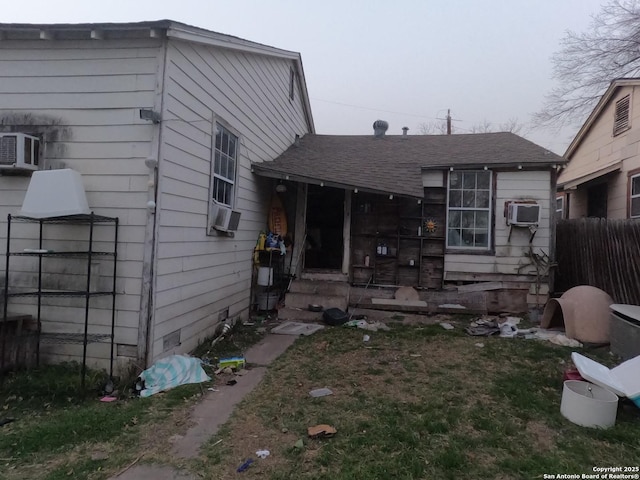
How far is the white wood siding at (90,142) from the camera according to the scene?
13.9ft

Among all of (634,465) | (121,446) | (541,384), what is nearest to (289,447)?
(121,446)

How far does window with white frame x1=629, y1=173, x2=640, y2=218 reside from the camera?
8852mm

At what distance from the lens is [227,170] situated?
240 inches

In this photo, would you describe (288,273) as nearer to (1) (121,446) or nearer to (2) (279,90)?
(2) (279,90)

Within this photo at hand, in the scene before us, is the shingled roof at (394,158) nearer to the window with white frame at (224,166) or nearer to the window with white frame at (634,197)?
the window with white frame at (224,166)

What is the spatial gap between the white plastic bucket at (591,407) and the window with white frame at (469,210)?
4962 millimetres

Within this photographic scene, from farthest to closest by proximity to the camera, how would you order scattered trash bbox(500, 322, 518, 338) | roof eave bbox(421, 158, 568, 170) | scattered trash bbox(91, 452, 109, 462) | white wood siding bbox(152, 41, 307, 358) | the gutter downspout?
roof eave bbox(421, 158, 568, 170), scattered trash bbox(500, 322, 518, 338), white wood siding bbox(152, 41, 307, 358), the gutter downspout, scattered trash bbox(91, 452, 109, 462)

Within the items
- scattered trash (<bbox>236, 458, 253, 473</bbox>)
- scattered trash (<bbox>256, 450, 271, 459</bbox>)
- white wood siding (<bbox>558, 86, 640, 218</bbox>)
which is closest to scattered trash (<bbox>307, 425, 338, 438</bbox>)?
scattered trash (<bbox>256, 450, 271, 459</bbox>)

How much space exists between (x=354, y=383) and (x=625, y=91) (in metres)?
10.3

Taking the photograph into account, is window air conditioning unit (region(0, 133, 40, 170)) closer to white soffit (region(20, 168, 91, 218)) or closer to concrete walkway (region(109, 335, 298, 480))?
white soffit (region(20, 168, 91, 218))

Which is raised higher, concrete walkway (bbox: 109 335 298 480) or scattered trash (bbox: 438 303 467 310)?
scattered trash (bbox: 438 303 467 310)

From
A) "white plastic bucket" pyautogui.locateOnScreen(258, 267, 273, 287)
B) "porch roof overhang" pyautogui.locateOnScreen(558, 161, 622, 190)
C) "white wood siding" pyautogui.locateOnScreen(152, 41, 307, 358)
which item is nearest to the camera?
"white wood siding" pyautogui.locateOnScreen(152, 41, 307, 358)

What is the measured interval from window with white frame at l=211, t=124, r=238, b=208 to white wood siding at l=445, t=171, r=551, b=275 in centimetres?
497

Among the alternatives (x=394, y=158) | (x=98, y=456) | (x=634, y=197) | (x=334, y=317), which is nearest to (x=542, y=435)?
(x=98, y=456)
